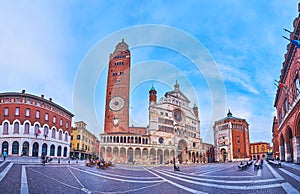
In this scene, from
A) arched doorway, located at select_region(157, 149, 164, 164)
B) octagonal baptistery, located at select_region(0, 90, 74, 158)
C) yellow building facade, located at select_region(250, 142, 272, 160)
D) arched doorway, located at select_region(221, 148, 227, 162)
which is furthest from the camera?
yellow building facade, located at select_region(250, 142, 272, 160)

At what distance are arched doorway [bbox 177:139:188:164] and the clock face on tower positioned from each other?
861 inches

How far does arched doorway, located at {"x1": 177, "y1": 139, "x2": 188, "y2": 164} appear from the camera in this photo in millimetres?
69825

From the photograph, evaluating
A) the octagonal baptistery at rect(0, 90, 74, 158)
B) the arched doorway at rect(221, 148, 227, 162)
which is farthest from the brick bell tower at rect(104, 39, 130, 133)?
the arched doorway at rect(221, 148, 227, 162)

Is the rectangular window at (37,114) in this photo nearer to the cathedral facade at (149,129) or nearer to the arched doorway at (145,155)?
the cathedral facade at (149,129)

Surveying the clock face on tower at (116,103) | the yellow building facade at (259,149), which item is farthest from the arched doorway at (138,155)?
the yellow building facade at (259,149)

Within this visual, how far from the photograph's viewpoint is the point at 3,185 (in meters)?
13.6

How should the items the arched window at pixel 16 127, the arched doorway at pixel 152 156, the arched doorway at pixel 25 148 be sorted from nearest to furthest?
the arched window at pixel 16 127 < the arched doorway at pixel 25 148 < the arched doorway at pixel 152 156

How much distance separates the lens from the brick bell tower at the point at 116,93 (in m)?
57.9

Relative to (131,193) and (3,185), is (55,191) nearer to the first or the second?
(3,185)

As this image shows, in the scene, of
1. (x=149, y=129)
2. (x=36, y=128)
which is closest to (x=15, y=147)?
(x=36, y=128)

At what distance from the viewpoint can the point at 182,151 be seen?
7094 cm

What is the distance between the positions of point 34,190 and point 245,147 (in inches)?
3304

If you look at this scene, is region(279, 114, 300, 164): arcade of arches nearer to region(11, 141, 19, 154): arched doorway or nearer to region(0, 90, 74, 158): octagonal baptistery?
region(0, 90, 74, 158): octagonal baptistery

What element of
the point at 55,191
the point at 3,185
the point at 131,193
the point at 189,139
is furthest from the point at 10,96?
the point at 189,139
